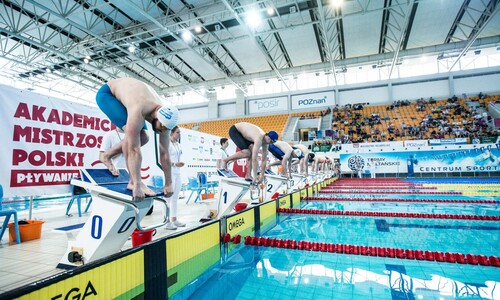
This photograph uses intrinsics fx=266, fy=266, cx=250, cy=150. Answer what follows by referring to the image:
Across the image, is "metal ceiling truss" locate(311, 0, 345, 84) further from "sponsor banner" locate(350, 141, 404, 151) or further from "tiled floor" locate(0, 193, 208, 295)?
"tiled floor" locate(0, 193, 208, 295)

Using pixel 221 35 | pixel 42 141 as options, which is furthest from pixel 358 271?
pixel 221 35

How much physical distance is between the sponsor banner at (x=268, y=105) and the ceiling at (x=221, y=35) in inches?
163

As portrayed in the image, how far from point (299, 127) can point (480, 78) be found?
14162 mm

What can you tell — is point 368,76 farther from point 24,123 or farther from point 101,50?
point 24,123

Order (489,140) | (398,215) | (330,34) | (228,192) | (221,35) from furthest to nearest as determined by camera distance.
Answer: (330,34)
(221,35)
(489,140)
(398,215)
(228,192)

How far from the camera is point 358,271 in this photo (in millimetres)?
2463

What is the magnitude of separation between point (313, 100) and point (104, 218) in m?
23.4

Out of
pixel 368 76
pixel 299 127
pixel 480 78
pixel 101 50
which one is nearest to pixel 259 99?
pixel 299 127

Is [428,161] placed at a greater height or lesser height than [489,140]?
lesser

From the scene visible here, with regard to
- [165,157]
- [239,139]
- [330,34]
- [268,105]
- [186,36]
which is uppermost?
[330,34]

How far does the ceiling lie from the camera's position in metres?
11.9

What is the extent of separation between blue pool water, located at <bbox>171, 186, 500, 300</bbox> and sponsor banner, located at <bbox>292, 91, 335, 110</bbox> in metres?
20.4

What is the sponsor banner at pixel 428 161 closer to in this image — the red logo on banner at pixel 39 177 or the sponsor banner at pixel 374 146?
the sponsor banner at pixel 374 146

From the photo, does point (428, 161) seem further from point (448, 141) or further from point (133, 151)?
point (133, 151)
